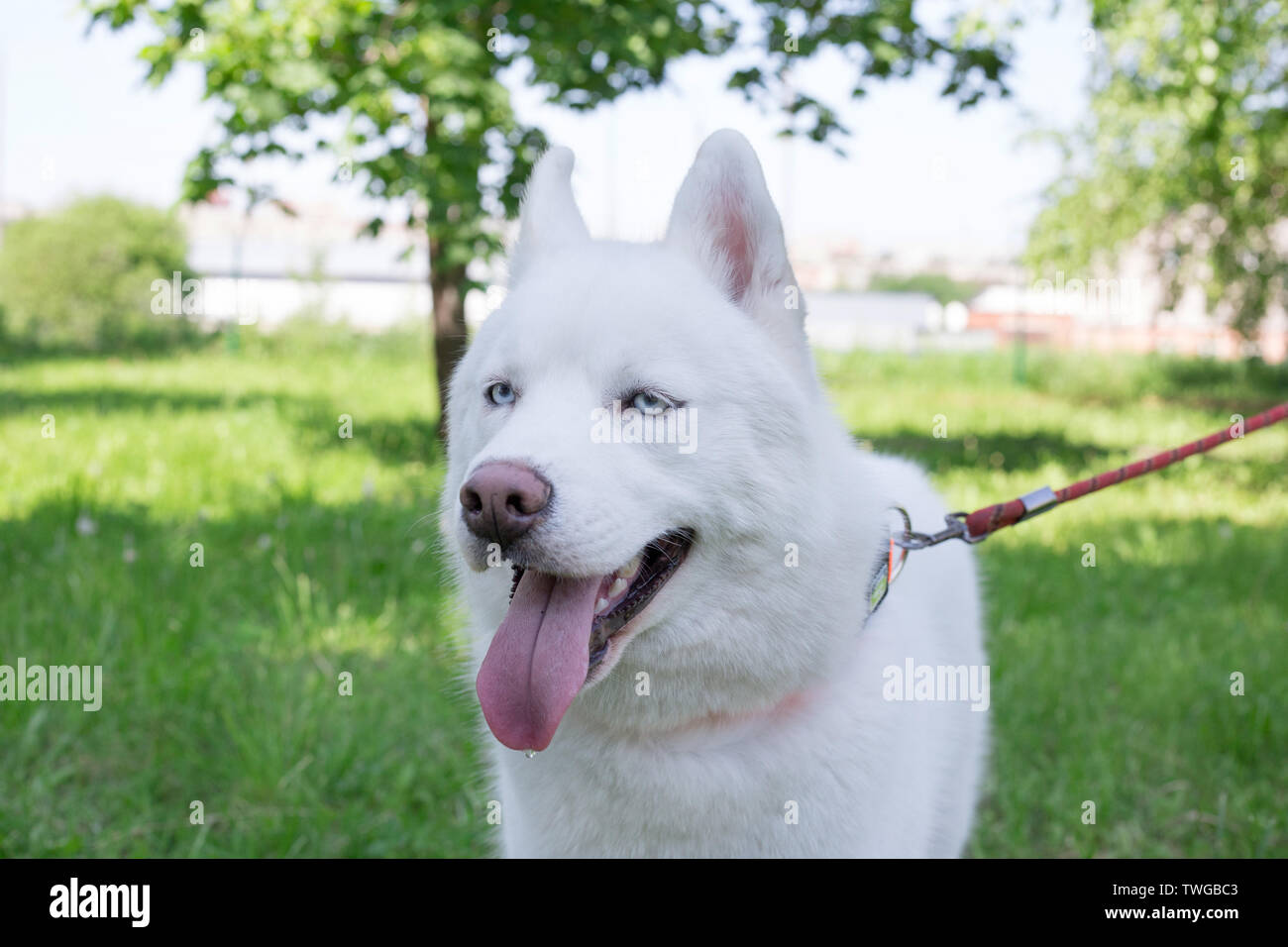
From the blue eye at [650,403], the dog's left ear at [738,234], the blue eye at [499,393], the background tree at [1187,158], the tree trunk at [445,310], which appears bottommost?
the blue eye at [650,403]

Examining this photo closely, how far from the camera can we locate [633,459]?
6.12ft

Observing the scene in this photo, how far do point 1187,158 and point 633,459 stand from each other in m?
13.5

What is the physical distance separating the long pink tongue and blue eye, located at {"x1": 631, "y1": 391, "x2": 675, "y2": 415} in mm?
338

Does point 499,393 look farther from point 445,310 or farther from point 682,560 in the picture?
point 445,310

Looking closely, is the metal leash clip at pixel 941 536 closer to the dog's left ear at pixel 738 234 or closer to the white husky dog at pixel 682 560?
the white husky dog at pixel 682 560

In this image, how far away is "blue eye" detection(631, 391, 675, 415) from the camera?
1921 mm

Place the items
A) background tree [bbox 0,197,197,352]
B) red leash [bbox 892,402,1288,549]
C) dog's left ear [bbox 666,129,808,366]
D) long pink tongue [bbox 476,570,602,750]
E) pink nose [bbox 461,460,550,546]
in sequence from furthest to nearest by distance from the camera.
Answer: background tree [bbox 0,197,197,352]
red leash [bbox 892,402,1288,549]
dog's left ear [bbox 666,129,808,366]
long pink tongue [bbox 476,570,602,750]
pink nose [bbox 461,460,550,546]

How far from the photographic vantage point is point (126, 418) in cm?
912

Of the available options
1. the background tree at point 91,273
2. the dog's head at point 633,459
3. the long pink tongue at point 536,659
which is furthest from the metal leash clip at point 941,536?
the background tree at point 91,273

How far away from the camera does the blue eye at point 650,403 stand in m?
1.92

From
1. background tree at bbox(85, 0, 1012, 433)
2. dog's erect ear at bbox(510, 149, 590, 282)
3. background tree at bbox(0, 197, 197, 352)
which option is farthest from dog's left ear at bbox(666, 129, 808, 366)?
background tree at bbox(0, 197, 197, 352)

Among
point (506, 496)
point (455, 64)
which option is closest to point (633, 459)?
point (506, 496)

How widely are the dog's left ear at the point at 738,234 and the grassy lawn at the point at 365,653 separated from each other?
1.81ft

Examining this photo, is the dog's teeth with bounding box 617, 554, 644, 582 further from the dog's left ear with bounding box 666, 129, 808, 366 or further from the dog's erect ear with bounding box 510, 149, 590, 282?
the dog's erect ear with bounding box 510, 149, 590, 282
